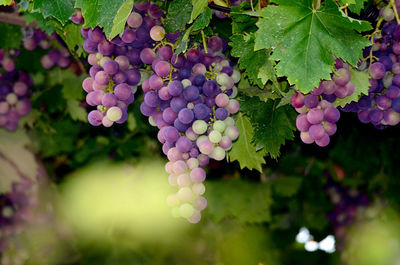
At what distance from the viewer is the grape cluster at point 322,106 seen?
117cm

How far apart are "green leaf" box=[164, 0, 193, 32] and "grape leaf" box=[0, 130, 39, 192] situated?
142 cm

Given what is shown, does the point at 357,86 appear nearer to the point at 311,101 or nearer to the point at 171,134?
the point at 311,101

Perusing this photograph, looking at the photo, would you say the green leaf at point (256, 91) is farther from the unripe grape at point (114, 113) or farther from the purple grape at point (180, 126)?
the unripe grape at point (114, 113)

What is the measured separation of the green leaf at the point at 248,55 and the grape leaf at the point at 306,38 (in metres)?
0.12

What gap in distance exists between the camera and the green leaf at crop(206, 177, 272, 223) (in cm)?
257

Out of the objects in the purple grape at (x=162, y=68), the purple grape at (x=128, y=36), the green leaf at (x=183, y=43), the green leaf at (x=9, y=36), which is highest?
the green leaf at (x=183, y=43)

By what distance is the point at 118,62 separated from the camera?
1265mm

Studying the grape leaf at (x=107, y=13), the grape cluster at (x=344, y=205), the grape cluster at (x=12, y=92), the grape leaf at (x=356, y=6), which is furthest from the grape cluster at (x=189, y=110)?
the grape cluster at (x=344, y=205)

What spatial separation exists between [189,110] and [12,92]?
1.26 m

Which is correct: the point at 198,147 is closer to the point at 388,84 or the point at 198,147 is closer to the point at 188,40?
the point at 188,40

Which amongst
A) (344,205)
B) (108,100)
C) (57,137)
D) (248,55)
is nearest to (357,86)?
(248,55)

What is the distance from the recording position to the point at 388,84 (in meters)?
1.31

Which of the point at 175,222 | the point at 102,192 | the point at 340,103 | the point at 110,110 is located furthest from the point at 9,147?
the point at 340,103

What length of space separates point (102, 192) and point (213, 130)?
1686mm
